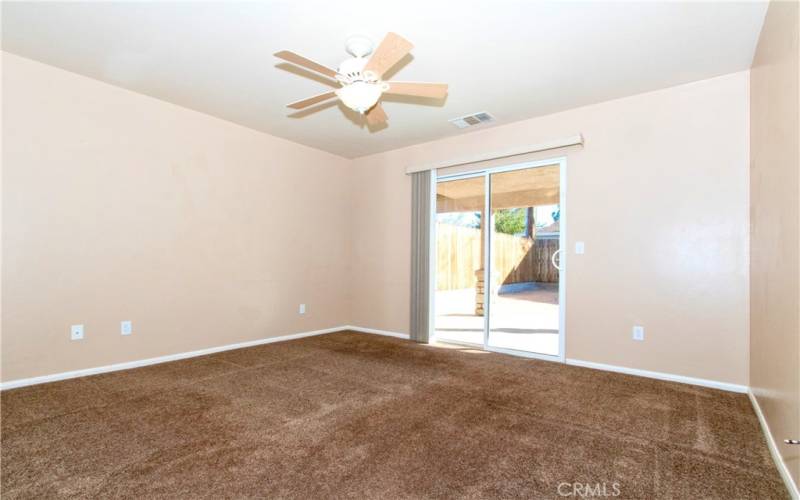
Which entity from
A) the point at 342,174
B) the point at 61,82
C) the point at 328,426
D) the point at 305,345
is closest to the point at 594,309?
the point at 328,426

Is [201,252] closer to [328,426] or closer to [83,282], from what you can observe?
[83,282]

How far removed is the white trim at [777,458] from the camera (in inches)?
67.1

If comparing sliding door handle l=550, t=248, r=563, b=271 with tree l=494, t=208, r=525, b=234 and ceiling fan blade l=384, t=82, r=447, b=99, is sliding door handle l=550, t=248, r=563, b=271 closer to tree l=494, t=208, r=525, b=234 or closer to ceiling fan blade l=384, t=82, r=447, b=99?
tree l=494, t=208, r=525, b=234

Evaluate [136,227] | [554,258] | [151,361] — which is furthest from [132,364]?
[554,258]

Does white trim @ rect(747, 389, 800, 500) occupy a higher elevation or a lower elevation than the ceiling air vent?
lower

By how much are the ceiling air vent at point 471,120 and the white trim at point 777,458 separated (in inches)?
127

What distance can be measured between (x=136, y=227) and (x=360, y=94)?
104 inches

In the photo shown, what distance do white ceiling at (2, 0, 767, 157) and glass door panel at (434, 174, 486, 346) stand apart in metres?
1.30

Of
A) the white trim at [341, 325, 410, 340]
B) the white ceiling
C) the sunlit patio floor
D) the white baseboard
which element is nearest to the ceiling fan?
the white ceiling

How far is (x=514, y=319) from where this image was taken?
4.90 metres

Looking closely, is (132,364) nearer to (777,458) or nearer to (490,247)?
(490,247)

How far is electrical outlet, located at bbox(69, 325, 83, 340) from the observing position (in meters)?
3.31

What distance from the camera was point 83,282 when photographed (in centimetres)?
337

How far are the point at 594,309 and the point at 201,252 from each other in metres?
4.05
